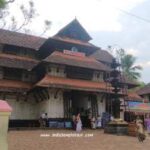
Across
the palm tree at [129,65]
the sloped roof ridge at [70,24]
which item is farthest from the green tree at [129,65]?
the sloped roof ridge at [70,24]

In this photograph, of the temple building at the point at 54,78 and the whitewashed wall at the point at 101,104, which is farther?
the whitewashed wall at the point at 101,104

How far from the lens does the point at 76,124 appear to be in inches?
846

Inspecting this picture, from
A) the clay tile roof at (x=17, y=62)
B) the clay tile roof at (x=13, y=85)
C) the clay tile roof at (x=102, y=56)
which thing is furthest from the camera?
the clay tile roof at (x=102, y=56)

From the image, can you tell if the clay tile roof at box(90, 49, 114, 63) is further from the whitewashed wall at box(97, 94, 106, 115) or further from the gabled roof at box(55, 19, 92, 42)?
the whitewashed wall at box(97, 94, 106, 115)

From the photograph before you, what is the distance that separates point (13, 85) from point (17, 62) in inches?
99.9

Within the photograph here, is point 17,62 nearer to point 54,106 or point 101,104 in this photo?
point 54,106

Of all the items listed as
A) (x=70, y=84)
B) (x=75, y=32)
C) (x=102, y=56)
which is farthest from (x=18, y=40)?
(x=102, y=56)

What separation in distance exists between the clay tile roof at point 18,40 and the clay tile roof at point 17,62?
1.37 metres

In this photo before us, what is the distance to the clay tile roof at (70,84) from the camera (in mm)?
22850

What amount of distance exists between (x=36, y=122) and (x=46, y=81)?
439 cm

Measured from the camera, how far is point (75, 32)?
28406 millimetres

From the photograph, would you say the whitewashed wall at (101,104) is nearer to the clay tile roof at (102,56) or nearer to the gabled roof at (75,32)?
the gabled roof at (75,32)

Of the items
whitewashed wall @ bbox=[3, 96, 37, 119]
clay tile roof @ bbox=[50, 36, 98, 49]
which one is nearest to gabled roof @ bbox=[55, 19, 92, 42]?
clay tile roof @ bbox=[50, 36, 98, 49]

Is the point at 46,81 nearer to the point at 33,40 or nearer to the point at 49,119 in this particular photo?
the point at 49,119
